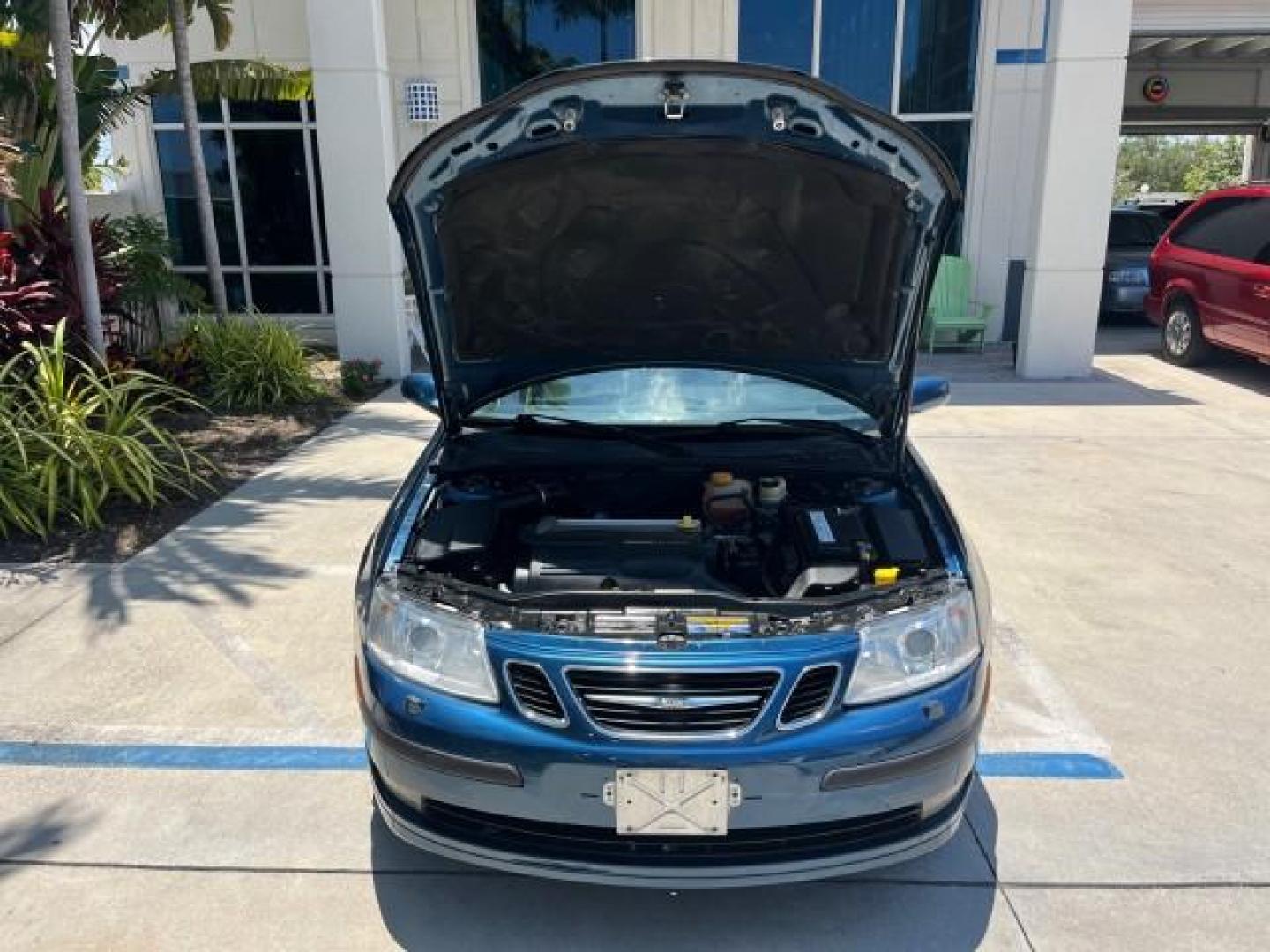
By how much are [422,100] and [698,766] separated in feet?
35.0

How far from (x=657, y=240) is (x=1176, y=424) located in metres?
6.47

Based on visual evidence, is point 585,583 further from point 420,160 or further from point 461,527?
point 420,160

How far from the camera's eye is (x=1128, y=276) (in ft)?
45.8

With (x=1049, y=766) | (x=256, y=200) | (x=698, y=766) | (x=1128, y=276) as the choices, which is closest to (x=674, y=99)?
(x=698, y=766)

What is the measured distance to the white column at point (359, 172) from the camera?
9125 mm

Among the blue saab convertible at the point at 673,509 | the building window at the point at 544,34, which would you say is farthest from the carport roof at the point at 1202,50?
the blue saab convertible at the point at 673,509

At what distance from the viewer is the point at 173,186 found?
12.0 m

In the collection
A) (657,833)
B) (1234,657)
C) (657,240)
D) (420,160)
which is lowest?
(1234,657)

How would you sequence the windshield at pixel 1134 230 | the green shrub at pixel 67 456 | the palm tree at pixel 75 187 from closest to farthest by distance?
the green shrub at pixel 67 456 < the palm tree at pixel 75 187 < the windshield at pixel 1134 230

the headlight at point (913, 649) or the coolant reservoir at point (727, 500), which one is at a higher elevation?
the coolant reservoir at point (727, 500)

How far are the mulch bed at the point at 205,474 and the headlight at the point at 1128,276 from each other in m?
10.9

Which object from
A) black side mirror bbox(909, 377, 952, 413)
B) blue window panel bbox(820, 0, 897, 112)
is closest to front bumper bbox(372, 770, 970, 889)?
black side mirror bbox(909, 377, 952, 413)

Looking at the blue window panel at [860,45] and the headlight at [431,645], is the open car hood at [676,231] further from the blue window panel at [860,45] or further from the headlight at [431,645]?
the blue window panel at [860,45]

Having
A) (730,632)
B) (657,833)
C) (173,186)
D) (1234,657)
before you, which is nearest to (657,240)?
(730,632)
